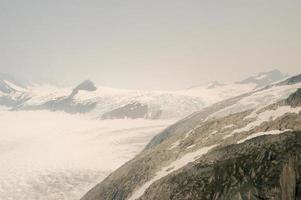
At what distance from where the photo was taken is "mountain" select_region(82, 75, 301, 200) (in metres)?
Answer: 26.5

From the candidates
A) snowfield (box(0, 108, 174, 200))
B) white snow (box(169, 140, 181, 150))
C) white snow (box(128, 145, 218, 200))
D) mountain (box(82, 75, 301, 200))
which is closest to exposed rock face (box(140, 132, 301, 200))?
mountain (box(82, 75, 301, 200))

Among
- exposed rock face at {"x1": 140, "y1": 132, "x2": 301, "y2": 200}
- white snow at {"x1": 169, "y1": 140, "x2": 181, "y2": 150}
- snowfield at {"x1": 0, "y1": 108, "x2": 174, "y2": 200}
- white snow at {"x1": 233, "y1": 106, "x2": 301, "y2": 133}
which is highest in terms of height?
white snow at {"x1": 233, "y1": 106, "x2": 301, "y2": 133}

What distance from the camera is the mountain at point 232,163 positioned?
1044 inches

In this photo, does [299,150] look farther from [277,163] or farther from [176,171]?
[176,171]

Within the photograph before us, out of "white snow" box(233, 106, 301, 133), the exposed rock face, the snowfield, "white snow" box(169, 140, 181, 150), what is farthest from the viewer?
the snowfield

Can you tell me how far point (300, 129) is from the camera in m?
29.8

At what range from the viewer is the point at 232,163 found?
2958 centimetres

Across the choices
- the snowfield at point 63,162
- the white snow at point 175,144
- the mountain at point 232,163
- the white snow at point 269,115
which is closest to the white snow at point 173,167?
the mountain at point 232,163

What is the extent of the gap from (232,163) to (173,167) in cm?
857

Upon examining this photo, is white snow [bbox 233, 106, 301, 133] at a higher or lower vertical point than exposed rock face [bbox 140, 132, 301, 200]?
higher

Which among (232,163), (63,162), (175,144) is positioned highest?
(232,163)

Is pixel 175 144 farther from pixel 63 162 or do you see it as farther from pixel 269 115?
pixel 63 162

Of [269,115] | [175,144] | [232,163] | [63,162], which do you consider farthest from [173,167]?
[63,162]

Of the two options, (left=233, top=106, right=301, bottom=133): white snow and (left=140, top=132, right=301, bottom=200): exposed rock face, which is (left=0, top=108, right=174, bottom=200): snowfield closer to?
(left=233, top=106, right=301, bottom=133): white snow
